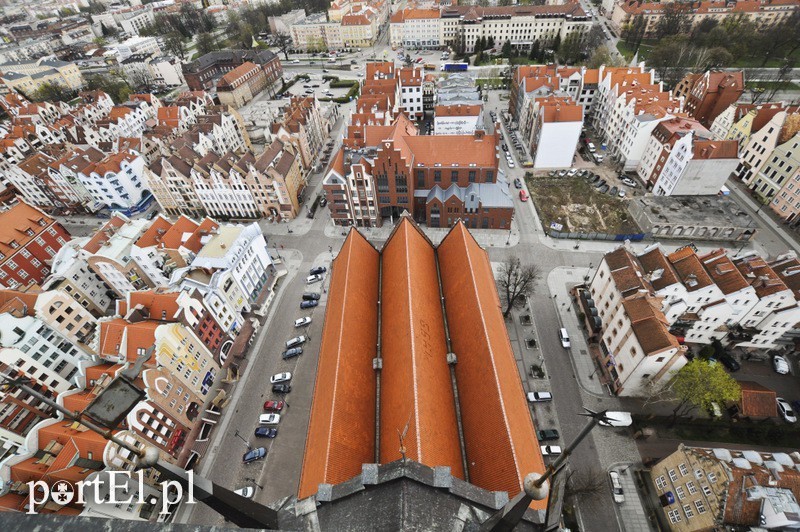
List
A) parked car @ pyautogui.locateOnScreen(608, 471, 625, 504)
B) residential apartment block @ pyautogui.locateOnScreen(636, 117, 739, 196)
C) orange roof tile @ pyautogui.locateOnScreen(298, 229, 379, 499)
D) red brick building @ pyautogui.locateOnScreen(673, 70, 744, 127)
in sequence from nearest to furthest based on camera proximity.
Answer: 1. orange roof tile @ pyautogui.locateOnScreen(298, 229, 379, 499)
2. parked car @ pyautogui.locateOnScreen(608, 471, 625, 504)
3. residential apartment block @ pyautogui.locateOnScreen(636, 117, 739, 196)
4. red brick building @ pyautogui.locateOnScreen(673, 70, 744, 127)

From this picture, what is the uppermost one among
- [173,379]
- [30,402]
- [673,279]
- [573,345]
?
[673,279]

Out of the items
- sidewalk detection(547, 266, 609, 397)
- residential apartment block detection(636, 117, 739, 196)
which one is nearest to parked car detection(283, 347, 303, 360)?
sidewalk detection(547, 266, 609, 397)

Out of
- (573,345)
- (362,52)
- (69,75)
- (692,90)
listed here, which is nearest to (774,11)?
(692,90)

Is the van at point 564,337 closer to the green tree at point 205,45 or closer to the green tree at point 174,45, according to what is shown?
the green tree at point 205,45

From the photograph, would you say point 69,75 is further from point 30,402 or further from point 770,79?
point 770,79

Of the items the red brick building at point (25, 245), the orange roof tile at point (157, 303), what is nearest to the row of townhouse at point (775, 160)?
the orange roof tile at point (157, 303)

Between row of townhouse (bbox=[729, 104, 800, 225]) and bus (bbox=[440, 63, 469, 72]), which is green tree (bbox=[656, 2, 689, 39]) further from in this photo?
row of townhouse (bbox=[729, 104, 800, 225])

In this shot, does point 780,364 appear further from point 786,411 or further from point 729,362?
point 786,411
